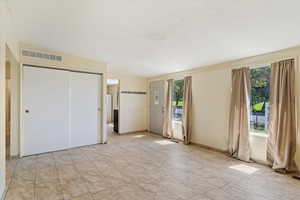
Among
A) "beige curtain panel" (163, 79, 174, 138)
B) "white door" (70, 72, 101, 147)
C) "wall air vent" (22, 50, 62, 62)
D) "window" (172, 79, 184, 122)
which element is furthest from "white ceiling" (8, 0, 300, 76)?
"beige curtain panel" (163, 79, 174, 138)

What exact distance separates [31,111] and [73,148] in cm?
135

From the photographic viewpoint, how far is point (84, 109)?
4.48 m

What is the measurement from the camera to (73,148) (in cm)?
424

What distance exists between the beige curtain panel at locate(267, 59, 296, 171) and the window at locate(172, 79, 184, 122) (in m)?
2.65

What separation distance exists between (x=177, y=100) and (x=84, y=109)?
119 inches

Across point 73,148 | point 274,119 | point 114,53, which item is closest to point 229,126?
point 274,119

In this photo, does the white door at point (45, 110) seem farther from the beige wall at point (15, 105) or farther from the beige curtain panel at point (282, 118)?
the beige curtain panel at point (282, 118)

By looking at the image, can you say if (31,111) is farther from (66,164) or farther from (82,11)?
(82,11)

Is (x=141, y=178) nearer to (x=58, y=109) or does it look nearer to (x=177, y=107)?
(x=58, y=109)

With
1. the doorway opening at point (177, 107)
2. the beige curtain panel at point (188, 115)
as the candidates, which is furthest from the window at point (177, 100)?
the beige curtain panel at point (188, 115)

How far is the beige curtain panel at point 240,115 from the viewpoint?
3566mm

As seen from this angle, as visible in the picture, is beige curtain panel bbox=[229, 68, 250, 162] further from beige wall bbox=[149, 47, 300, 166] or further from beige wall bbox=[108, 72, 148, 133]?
beige wall bbox=[108, 72, 148, 133]

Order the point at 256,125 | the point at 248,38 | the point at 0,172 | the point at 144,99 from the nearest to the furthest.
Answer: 1. the point at 0,172
2. the point at 248,38
3. the point at 256,125
4. the point at 144,99

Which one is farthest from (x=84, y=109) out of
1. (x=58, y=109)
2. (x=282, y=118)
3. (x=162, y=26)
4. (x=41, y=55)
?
(x=282, y=118)
